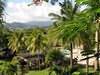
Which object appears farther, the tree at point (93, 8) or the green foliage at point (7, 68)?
the green foliage at point (7, 68)

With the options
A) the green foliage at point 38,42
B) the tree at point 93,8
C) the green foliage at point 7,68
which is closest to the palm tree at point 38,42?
the green foliage at point 38,42

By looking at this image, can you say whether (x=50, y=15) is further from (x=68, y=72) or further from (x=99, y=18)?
(x=99, y=18)

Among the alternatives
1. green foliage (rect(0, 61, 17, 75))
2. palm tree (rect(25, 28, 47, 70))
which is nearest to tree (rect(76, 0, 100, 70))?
green foliage (rect(0, 61, 17, 75))

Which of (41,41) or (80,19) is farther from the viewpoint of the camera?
(41,41)

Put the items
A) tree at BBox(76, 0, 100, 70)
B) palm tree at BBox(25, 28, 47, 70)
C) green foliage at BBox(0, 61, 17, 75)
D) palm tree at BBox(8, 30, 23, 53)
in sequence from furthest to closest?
palm tree at BBox(8, 30, 23, 53) < palm tree at BBox(25, 28, 47, 70) < green foliage at BBox(0, 61, 17, 75) < tree at BBox(76, 0, 100, 70)

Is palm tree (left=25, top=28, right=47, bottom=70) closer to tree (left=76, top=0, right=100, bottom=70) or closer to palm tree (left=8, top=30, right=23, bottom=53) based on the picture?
palm tree (left=8, top=30, right=23, bottom=53)

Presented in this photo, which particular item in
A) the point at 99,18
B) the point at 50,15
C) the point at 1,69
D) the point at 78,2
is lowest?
the point at 1,69

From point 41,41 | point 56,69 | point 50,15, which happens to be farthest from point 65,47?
point 56,69

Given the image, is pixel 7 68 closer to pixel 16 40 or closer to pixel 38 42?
pixel 38 42

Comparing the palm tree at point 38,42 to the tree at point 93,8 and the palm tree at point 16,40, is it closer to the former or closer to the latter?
the palm tree at point 16,40

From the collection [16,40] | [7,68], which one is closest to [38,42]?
[16,40]

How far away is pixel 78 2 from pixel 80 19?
0.92 ft

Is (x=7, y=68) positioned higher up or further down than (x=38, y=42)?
further down

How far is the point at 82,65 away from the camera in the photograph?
3691cm
